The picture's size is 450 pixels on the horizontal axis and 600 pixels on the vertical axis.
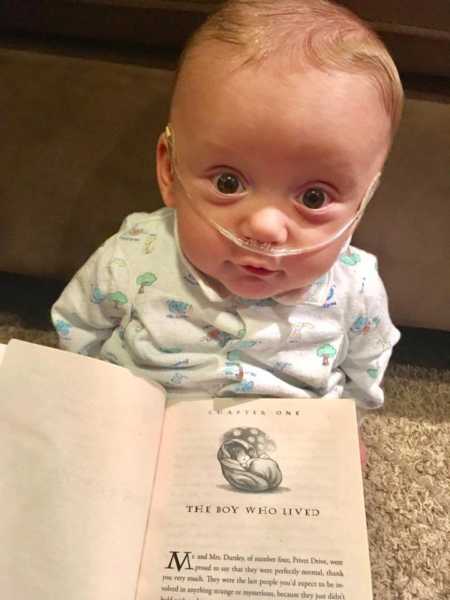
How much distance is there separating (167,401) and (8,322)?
1.42ft

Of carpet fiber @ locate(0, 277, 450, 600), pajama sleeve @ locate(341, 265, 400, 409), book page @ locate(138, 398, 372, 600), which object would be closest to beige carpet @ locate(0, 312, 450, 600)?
carpet fiber @ locate(0, 277, 450, 600)

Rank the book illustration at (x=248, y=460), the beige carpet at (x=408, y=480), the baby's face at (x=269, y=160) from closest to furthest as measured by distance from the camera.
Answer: the baby's face at (x=269, y=160) < the book illustration at (x=248, y=460) < the beige carpet at (x=408, y=480)

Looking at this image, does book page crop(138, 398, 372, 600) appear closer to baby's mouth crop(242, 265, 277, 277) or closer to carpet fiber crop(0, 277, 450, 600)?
baby's mouth crop(242, 265, 277, 277)

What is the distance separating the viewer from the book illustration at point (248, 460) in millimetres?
615

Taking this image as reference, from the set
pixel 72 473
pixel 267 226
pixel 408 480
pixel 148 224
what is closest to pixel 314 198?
pixel 267 226

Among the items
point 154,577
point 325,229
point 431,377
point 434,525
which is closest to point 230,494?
point 154,577

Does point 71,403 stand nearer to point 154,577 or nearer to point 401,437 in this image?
point 154,577

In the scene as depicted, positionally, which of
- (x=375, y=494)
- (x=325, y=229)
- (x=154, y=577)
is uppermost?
(x=325, y=229)

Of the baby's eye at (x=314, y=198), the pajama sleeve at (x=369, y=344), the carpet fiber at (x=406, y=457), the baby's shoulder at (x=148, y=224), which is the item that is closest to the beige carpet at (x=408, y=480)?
the carpet fiber at (x=406, y=457)

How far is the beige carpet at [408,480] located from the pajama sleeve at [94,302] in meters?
0.28

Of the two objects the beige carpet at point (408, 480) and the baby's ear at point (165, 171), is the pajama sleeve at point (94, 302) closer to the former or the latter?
the baby's ear at point (165, 171)

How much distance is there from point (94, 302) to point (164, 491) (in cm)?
21

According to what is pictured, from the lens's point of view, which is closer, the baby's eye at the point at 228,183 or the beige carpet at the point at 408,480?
the baby's eye at the point at 228,183

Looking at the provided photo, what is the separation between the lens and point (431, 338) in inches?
40.6
